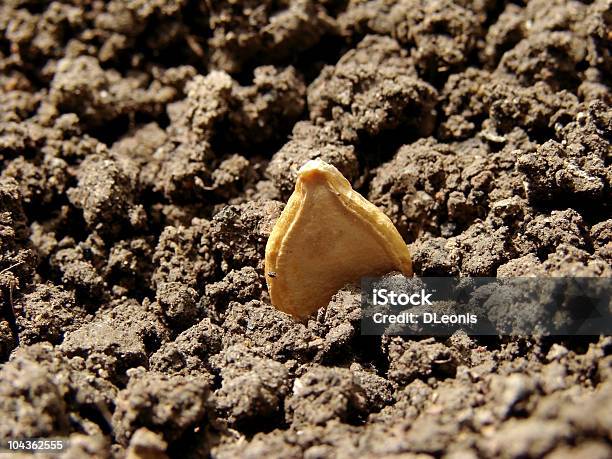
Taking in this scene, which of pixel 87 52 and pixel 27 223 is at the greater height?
pixel 87 52

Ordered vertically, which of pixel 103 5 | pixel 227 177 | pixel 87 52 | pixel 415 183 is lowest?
pixel 415 183

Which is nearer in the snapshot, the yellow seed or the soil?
the soil

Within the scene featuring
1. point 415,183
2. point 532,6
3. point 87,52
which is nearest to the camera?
point 415,183

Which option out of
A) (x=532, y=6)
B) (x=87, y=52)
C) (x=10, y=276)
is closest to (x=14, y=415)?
(x=10, y=276)

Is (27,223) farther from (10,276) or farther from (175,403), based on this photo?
(175,403)

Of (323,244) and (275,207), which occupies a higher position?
(275,207)
